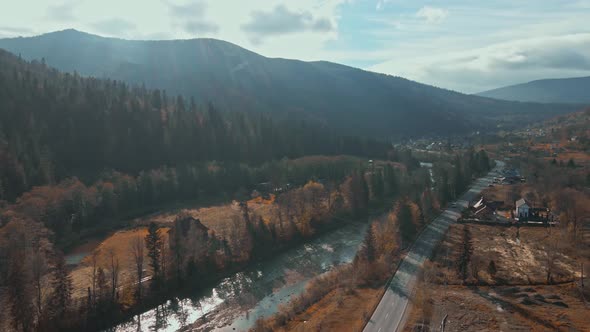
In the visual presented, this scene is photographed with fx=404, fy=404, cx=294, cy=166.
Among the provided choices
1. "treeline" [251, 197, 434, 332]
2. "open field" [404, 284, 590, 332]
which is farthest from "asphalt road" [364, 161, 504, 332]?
"open field" [404, 284, 590, 332]

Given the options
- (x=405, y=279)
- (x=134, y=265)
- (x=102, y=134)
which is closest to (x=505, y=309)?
(x=405, y=279)

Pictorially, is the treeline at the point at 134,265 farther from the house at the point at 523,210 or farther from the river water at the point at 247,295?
the house at the point at 523,210

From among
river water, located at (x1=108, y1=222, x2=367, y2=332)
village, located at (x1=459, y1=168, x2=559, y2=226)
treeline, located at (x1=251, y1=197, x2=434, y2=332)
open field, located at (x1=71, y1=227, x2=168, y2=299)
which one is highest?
village, located at (x1=459, y1=168, x2=559, y2=226)

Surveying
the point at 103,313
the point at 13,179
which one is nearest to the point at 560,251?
the point at 103,313

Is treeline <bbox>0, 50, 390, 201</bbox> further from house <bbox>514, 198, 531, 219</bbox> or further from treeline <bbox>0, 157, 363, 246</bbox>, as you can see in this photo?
house <bbox>514, 198, 531, 219</bbox>

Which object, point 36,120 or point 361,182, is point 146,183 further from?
point 361,182

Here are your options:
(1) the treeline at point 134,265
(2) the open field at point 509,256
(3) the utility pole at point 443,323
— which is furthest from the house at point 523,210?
(3) the utility pole at point 443,323
